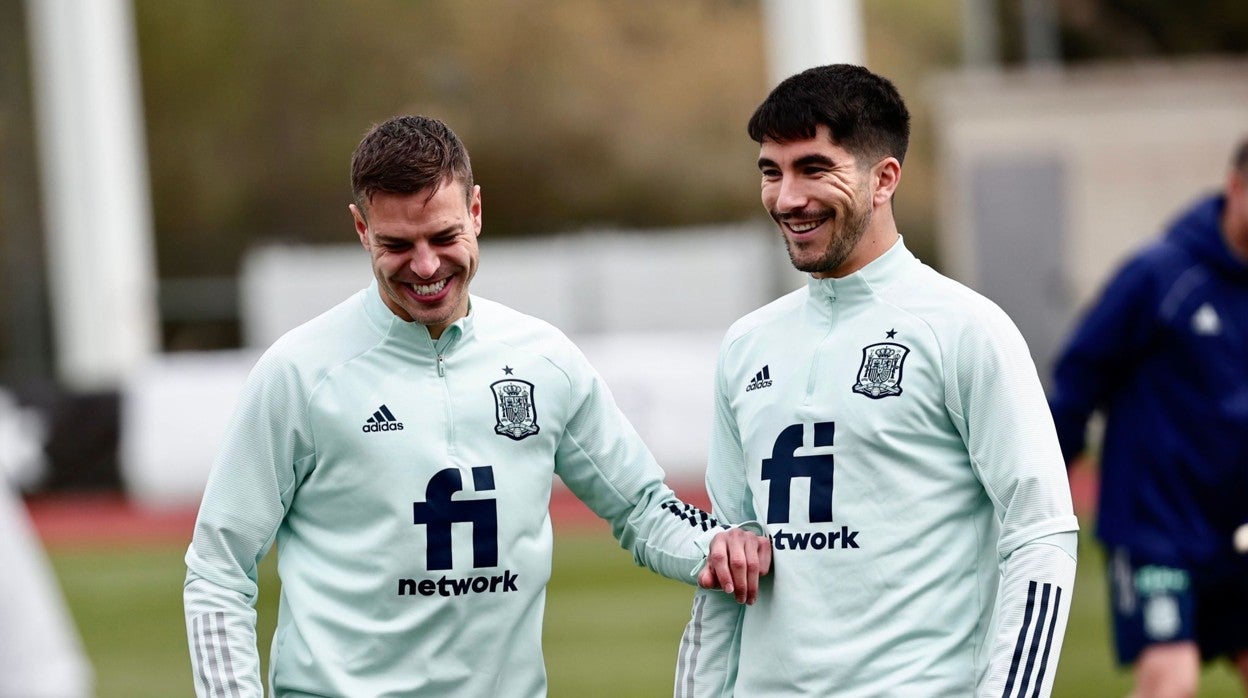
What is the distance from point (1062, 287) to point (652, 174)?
20.1 meters

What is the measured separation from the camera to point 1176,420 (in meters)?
6.19

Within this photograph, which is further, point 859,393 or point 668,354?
point 668,354

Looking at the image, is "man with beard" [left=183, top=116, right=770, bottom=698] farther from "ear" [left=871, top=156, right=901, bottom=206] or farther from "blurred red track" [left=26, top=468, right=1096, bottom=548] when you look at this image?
"blurred red track" [left=26, top=468, right=1096, bottom=548]

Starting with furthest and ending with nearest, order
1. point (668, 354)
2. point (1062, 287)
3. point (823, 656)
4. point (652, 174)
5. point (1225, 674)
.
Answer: point (652, 174)
point (1062, 287)
point (668, 354)
point (1225, 674)
point (823, 656)

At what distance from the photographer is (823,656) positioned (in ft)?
14.1

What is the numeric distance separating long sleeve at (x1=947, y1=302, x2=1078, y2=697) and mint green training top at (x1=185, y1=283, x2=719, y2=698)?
0.75 m

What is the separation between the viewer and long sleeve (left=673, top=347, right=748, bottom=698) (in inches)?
181

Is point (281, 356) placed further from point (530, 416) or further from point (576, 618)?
point (576, 618)

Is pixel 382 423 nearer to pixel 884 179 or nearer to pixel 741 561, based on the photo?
pixel 741 561

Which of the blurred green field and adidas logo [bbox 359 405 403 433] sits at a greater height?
adidas logo [bbox 359 405 403 433]

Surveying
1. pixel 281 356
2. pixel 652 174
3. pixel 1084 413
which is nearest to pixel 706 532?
pixel 281 356

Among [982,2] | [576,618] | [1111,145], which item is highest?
[982,2]

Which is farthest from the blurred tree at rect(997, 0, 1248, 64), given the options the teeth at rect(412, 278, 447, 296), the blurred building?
the teeth at rect(412, 278, 447, 296)

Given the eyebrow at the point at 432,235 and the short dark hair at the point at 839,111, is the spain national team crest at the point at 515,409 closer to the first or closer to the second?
the eyebrow at the point at 432,235
